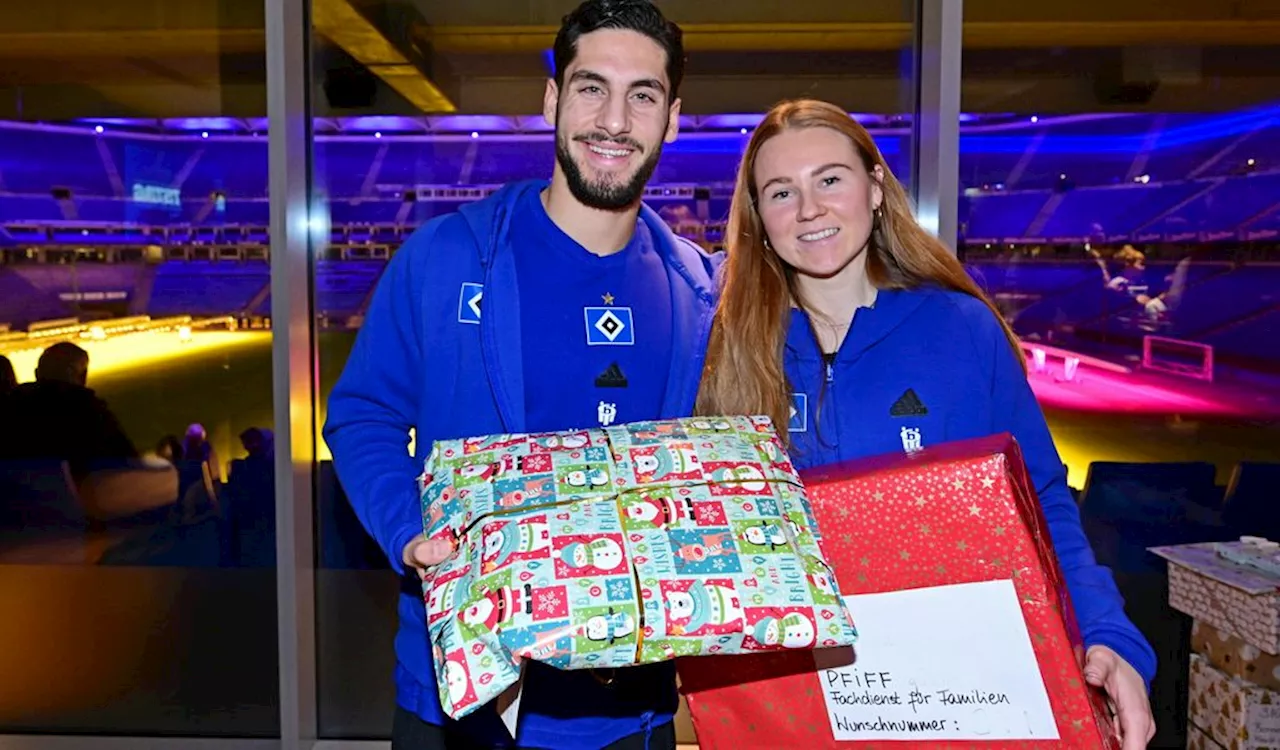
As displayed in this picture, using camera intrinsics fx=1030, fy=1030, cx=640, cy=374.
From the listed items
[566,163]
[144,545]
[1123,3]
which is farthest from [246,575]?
[1123,3]

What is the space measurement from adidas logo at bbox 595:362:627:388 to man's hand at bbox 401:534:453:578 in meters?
0.43

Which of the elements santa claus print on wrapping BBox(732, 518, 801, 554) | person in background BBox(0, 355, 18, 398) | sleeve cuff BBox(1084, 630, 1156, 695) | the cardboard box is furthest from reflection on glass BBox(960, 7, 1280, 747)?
person in background BBox(0, 355, 18, 398)

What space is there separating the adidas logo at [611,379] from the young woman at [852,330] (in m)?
0.13

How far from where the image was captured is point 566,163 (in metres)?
1.70

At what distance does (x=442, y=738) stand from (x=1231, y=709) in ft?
7.90

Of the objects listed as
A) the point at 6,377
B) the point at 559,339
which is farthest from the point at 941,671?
the point at 6,377

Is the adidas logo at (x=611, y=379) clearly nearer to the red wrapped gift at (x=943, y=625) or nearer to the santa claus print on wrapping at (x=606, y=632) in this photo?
the red wrapped gift at (x=943, y=625)

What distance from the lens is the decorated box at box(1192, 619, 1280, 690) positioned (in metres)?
2.84

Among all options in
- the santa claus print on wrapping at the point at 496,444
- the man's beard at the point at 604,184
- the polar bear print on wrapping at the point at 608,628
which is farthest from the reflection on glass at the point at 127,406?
the polar bear print on wrapping at the point at 608,628

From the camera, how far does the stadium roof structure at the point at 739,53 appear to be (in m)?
3.28

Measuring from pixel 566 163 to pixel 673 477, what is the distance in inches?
26.2

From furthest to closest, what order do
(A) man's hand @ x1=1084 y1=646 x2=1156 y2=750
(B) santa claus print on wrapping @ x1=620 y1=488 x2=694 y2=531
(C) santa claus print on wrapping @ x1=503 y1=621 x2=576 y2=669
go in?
(A) man's hand @ x1=1084 y1=646 x2=1156 y2=750 → (B) santa claus print on wrapping @ x1=620 y1=488 x2=694 y2=531 → (C) santa claus print on wrapping @ x1=503 y1=621 x2=576 y2=669

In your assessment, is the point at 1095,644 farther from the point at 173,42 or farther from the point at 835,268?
A: the point at 173,42

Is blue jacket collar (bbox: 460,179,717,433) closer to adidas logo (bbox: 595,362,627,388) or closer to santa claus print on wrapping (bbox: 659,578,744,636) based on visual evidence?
adidas logo (bbox: 595,362,627,388)
